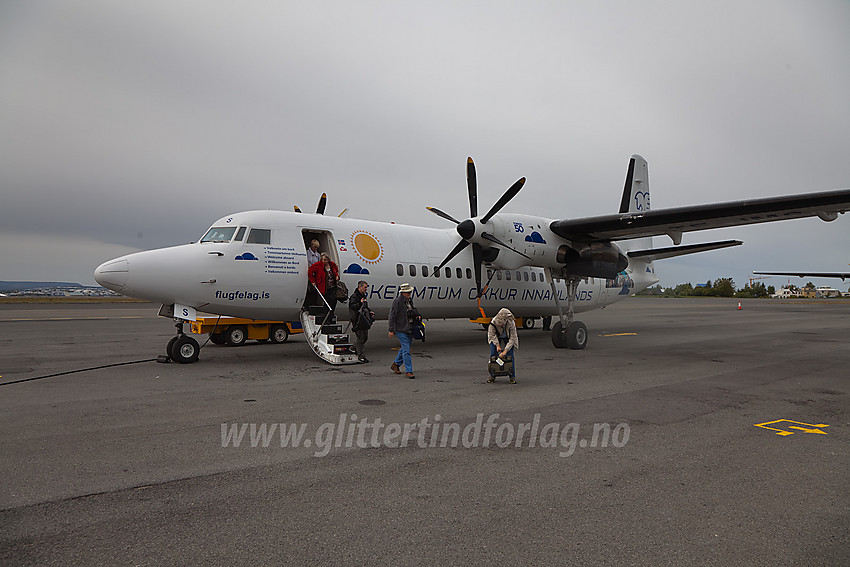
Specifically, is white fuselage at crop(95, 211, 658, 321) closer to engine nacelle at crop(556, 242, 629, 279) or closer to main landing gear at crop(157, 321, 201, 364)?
engine nacelle at crop(556, 242, 629, 279)

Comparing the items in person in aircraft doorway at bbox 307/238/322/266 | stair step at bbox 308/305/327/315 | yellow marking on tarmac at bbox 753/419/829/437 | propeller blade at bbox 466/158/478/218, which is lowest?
yellow marking on tarmac at bbox 753/419/829/437

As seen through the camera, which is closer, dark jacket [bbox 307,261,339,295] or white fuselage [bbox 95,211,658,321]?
white fuselage [bbox 95,211,658,321]

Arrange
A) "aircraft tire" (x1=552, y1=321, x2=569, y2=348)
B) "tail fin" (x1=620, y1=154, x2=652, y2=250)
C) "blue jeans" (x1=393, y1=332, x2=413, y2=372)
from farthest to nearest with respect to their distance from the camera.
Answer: "tail fin" (x1=620, y1=154, x2=652, y2=250)
"aircraft tire" (x1=552, y1=321, x2=569, y2=348)
"blue jeans" (x1=393, y1=332, x2=413, y2=372)

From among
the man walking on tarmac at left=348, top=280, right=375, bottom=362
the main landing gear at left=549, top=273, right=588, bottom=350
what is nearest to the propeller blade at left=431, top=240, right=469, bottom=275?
the man walking on tarmac at left=348, top=280, right=375, bottom=362

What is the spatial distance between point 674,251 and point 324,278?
14366 millimetres

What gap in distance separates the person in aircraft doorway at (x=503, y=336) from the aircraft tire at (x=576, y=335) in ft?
20.4

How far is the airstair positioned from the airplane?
31mm

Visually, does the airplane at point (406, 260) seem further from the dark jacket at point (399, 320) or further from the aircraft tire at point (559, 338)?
the dark jacket at point (399, 320)

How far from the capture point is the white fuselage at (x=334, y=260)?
35.8 ft

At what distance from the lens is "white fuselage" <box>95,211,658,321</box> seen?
35.8 feet

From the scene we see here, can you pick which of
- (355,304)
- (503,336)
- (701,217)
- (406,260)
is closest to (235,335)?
(355,304)

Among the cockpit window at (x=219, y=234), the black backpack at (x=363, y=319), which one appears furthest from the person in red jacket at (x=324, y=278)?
the cockpit window at (x=219, y=234)

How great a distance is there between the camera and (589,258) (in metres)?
15.4

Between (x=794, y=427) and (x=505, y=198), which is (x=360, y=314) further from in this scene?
(x=794, y=427)
